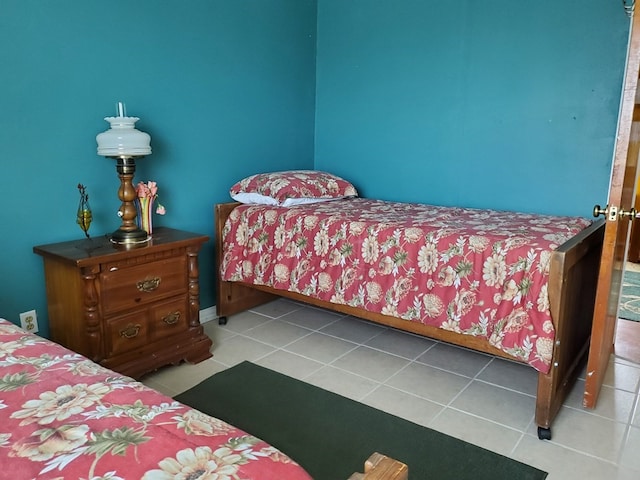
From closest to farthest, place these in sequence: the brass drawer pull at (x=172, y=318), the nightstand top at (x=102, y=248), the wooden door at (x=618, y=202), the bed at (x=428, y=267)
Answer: the wooden door at (x=618, y=202) < the bed at (x=428, y=267) < the nightstand top at (x=102, y=248) < the brass drawer pull at (x=172, y=318)

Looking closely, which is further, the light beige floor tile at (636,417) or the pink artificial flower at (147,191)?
the pink artificial flower at (147,191)

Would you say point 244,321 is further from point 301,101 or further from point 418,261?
point 301,101

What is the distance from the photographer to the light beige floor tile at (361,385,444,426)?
2.09 m

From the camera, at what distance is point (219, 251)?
3.04 meters

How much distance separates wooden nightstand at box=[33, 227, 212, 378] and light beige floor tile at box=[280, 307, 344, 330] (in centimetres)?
74

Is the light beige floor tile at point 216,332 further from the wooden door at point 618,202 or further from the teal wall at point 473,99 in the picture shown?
the wooden door at point 618,202

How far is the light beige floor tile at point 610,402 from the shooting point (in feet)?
6.96

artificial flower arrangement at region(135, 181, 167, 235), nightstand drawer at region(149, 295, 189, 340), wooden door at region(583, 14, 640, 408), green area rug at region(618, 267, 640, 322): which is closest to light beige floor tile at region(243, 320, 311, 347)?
nightstand drawer at region(149, 295, 189, 340)

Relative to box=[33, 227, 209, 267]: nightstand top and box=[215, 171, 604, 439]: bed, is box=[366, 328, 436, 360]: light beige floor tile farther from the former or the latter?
box=[33, 227, 209, 267]: nightstand top

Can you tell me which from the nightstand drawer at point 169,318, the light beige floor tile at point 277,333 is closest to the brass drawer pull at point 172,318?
the nightstand drawer at point 169,318

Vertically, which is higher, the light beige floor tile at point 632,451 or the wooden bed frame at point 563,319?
the wooden bed frame at point 563,319

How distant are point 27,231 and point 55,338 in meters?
0.51

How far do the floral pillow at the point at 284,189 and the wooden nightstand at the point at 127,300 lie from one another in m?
0.64

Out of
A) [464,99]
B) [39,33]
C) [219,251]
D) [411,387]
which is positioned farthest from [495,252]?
[39,33]
